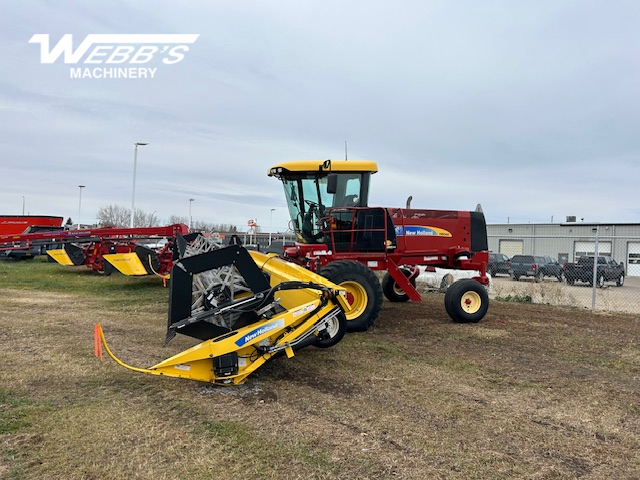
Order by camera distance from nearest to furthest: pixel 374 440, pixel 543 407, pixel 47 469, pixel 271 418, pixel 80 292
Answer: pixel 47 469, pixel 374 440, pixel 271 418, pixel 543 407, pixel 80 292

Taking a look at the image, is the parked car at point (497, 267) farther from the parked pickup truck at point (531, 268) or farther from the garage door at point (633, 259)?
the garage door at point (633, 259)

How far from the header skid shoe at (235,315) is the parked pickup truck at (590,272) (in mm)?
16234

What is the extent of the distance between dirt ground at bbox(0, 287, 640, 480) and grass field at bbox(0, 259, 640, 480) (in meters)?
0.01

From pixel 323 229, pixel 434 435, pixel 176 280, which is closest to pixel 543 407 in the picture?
pixel 434 435

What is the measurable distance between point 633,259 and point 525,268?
873 centimetres

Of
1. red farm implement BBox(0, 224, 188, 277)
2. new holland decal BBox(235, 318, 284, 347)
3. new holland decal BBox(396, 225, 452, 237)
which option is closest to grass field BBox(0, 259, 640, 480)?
new holland decal BBox(235, 318, 284, 347)

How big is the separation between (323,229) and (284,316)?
425 centimetres

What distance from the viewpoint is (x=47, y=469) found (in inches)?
123

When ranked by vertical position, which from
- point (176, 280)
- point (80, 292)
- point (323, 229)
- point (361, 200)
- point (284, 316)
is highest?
point (361, 200)

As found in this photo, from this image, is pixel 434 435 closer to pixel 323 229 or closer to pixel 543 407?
pixel 543 407

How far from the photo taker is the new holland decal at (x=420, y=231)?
9.20 metres

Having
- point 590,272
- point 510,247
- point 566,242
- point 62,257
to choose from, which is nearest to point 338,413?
point 62,257

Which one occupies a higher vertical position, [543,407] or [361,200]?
[361,200]

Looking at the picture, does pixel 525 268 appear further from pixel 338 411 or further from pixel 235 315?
pixel 338 411
